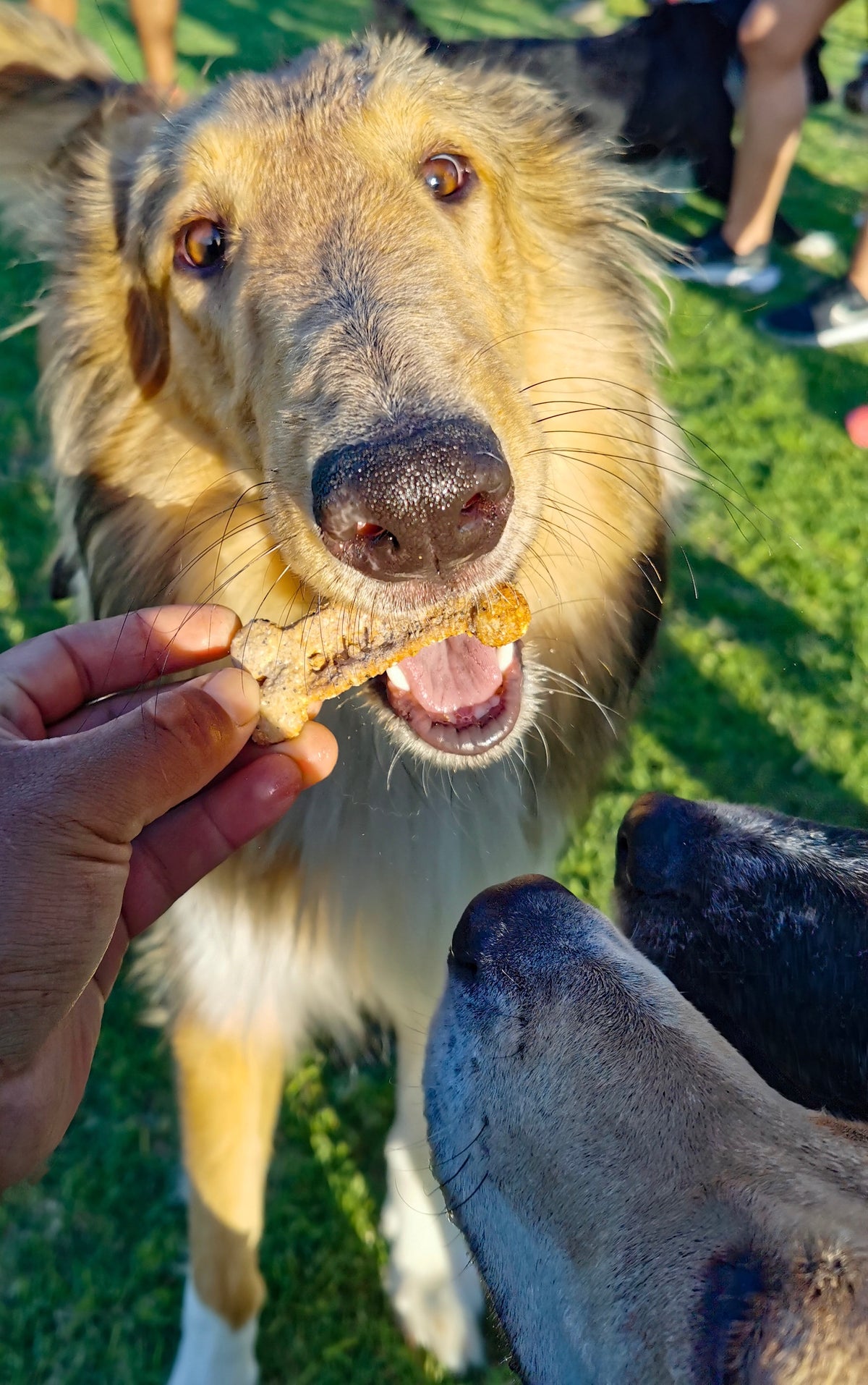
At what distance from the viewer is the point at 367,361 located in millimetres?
1755

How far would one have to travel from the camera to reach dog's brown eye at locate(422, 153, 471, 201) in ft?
7.31

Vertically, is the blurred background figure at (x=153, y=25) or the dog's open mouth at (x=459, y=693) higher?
the blurred background figure at (x=153, y=25)

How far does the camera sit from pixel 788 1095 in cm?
185

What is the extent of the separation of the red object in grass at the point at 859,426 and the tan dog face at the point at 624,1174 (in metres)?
4.41

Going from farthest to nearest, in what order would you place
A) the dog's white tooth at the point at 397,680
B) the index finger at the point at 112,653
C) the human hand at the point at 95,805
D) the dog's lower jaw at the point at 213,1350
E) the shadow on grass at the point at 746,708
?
the shadow on grass at the point at 746,708 → the dog's lower jaw at the point at 213,1350 → the dog's white tooth at the point at 397,680 → the index finger at the point at 112,653 → the human hand at the point at 95,805

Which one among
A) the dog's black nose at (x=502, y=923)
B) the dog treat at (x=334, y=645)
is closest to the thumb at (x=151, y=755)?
the dog treat at (x=334, y=645)

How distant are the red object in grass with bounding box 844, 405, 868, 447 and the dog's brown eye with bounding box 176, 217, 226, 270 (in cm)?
416

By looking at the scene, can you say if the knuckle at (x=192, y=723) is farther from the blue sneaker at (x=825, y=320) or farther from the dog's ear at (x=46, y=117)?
the blue sneaker at (x=825, y=320)

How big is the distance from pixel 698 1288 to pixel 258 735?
1.14m

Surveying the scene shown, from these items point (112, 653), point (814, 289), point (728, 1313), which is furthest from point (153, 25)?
point (728, 1313)

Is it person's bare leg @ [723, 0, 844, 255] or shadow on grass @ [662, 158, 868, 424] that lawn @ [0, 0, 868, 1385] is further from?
person's bare leg @ [723, 0, 844, 255]

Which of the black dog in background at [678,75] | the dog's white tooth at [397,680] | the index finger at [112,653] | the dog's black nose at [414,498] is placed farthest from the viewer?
the black dog in background at [678,75]

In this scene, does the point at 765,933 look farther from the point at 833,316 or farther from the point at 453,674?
the point at 833,316

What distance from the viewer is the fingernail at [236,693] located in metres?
1.76
